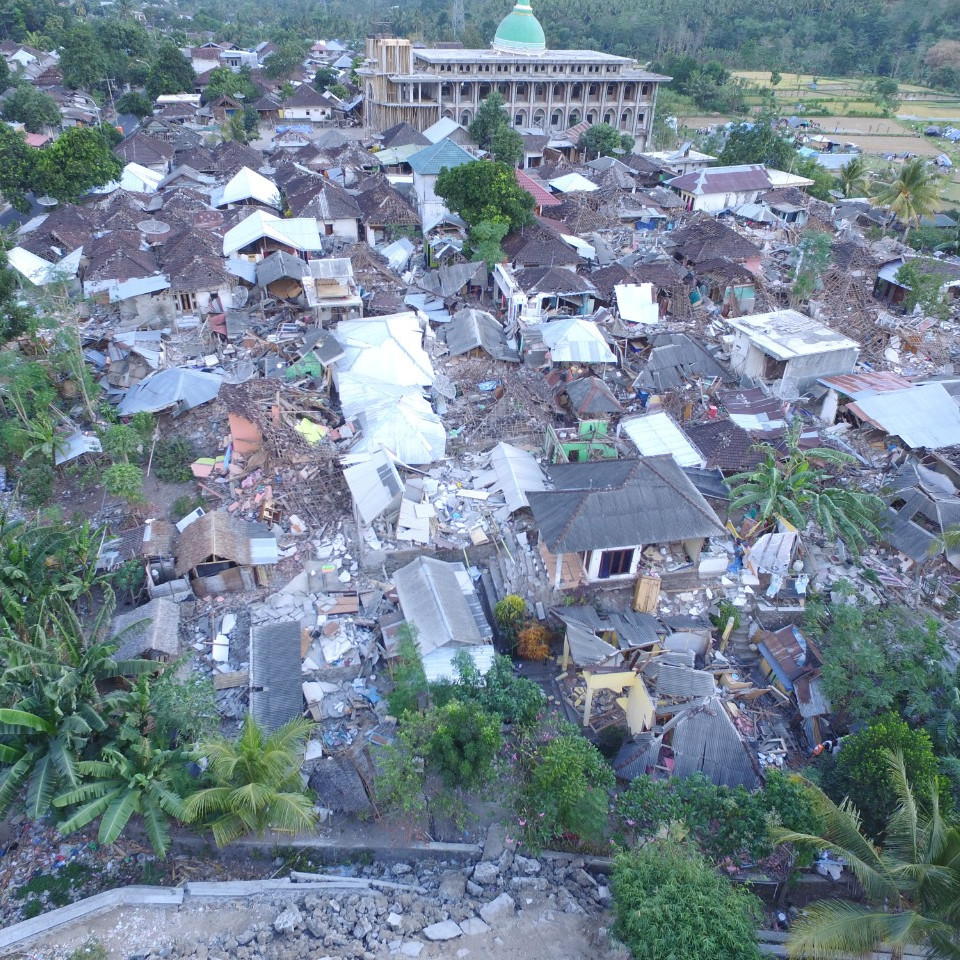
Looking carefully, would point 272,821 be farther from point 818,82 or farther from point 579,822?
point 818,82

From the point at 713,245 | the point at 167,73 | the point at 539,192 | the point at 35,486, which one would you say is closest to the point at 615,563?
the point at 35,486

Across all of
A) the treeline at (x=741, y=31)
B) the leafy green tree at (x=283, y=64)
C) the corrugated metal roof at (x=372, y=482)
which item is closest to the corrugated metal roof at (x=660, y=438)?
the corrugated metal roof at (x=372, y=482)

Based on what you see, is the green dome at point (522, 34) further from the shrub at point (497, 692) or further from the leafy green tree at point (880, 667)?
the shrub at point (497, 692)

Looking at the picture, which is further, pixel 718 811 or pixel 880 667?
pixel 880 667

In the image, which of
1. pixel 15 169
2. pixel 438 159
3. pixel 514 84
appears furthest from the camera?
pixel 514 84

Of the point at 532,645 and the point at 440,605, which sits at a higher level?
the point at 440,605

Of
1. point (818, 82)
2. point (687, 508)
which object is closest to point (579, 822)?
point (687, 508)

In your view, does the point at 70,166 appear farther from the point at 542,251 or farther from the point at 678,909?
the point at 678,909

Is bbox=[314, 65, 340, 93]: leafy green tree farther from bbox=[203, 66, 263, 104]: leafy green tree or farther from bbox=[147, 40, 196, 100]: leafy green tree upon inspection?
bbox=[147, 40, 196, 100]: leafy green tree
